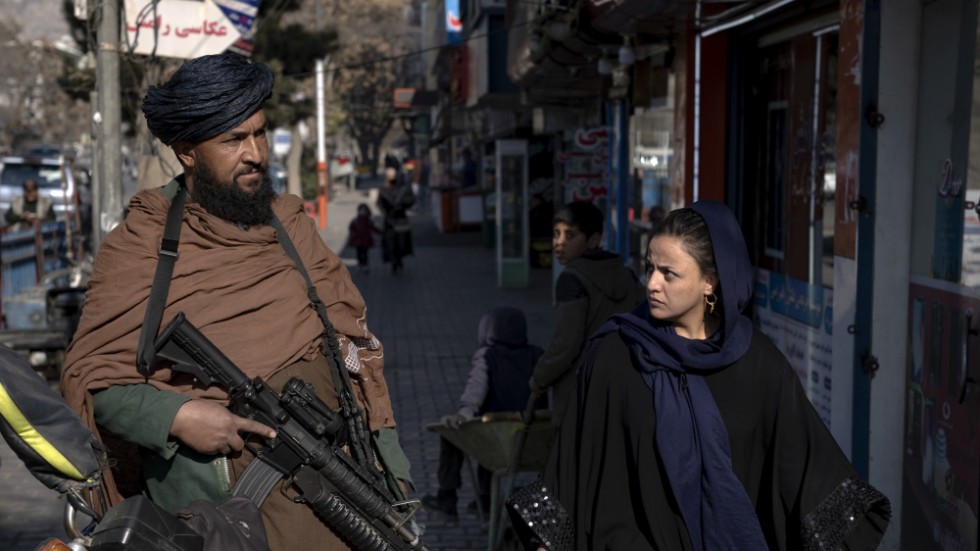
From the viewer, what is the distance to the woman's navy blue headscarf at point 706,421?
2.84 metres

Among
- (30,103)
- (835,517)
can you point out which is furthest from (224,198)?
(30,103)

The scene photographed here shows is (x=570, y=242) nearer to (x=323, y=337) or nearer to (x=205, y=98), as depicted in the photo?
(x=323, y=337)

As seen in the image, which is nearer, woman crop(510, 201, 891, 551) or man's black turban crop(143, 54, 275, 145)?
woman crop(510, 201, 891, 551)

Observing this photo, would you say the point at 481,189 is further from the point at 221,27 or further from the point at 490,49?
the point at 221,27

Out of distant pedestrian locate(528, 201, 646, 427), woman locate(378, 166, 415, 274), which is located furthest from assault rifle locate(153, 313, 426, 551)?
woman locate(378, 166, 415, 274)

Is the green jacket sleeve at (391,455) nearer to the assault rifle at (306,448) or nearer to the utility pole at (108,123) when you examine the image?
the assault rifle at (306,448)

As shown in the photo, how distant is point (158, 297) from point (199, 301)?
0.10 meters

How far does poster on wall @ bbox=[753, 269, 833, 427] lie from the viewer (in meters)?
6.23

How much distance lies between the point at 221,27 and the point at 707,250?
25.4 ft

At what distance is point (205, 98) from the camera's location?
296 cm

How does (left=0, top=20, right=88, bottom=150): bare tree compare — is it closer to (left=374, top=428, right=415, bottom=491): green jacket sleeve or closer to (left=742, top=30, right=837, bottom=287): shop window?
(left=742, top=30, right=837, bottom=287): shop window

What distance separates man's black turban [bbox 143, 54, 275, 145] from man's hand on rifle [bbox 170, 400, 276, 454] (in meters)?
0.65

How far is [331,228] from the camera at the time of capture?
103ft

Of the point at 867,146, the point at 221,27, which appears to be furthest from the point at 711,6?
the point at 221,27
